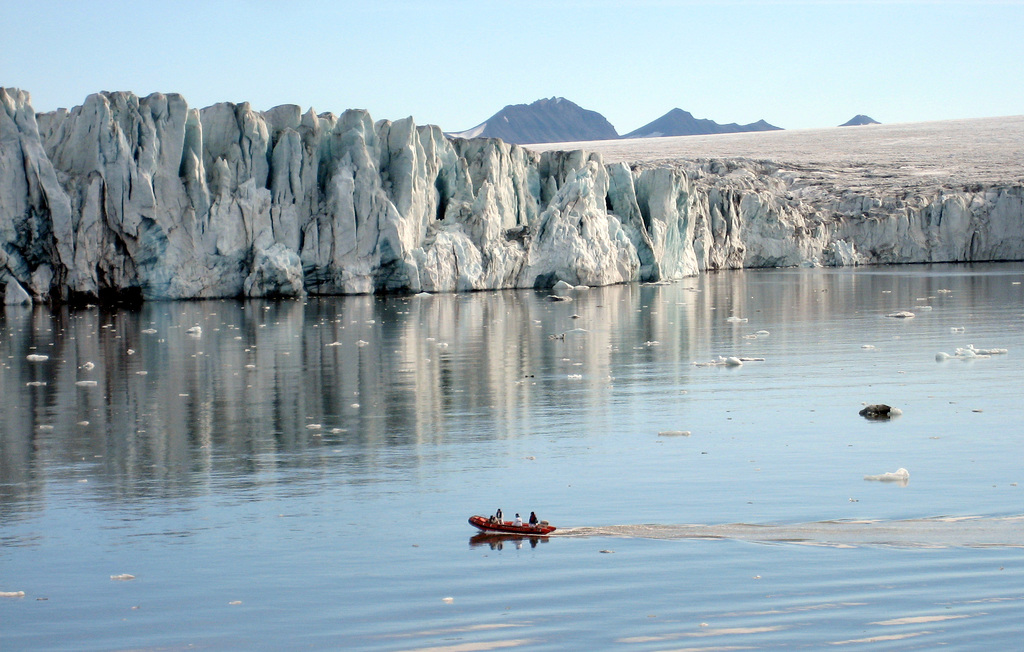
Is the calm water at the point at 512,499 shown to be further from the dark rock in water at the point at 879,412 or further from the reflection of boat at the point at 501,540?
the dark rock in water at the point at 879,412

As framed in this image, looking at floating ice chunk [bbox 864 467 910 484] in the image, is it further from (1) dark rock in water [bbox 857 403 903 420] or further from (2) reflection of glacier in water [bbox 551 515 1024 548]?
(1) dark rock in water [bbox 857 403 903 420]

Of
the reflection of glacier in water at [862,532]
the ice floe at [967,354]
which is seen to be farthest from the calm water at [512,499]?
the ice floe at [967,354]

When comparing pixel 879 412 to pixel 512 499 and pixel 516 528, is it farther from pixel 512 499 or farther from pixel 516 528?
pixel 516 528

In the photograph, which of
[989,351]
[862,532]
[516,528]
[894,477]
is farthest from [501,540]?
[989,351]

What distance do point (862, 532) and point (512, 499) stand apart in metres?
Result: 2.43

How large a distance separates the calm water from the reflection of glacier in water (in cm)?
3

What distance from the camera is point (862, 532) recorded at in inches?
260

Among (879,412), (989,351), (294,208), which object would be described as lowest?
(879,412)

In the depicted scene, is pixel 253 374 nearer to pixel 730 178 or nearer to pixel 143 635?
pixel 143 635

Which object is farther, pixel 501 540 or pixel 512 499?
pixel 512 499

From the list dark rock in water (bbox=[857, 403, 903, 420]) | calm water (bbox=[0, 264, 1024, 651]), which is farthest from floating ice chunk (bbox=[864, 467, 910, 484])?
dark rock in water (bbox=[857, 403, 903, 420])

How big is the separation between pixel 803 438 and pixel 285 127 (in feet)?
81.1

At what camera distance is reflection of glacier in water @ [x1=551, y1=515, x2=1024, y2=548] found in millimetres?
6359

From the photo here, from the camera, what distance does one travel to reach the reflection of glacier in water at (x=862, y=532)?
6359mm
